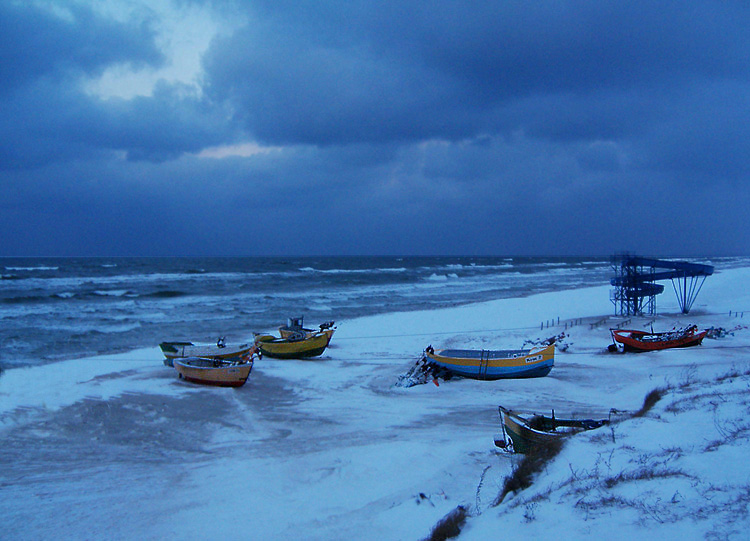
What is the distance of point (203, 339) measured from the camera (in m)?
25.9

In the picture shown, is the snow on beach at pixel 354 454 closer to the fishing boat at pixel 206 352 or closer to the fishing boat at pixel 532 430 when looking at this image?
the fishing boat at pixel 532 430

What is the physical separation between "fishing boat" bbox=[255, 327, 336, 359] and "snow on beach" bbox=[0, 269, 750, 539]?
1.22 meters

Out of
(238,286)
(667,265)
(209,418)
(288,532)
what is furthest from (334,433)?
(238,286)

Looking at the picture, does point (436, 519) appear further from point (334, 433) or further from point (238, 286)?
point (238, 286)

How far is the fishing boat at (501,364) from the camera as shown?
16.9 meters

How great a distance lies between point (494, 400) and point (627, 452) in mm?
7860

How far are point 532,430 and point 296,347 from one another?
14.2 m

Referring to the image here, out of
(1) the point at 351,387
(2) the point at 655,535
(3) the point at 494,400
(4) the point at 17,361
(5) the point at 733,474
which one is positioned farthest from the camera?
(4) the point at 17,361

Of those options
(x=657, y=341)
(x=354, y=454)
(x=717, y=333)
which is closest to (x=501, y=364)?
(x=354, y=454)

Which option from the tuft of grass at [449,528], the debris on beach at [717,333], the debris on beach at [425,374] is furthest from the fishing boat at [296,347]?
the debris on beach at [717,333]

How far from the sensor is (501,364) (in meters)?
16.9

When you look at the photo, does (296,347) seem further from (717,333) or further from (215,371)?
(717,333)

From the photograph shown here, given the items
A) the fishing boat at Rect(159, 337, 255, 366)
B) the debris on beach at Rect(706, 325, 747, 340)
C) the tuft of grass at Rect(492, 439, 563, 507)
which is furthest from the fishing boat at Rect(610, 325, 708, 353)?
the fishing boat at Rect(159, 337, 255, 366)

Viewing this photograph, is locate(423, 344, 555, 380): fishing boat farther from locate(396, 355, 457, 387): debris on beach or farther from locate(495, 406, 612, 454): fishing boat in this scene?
locate(495, 406, 612, 454): fishing boat
